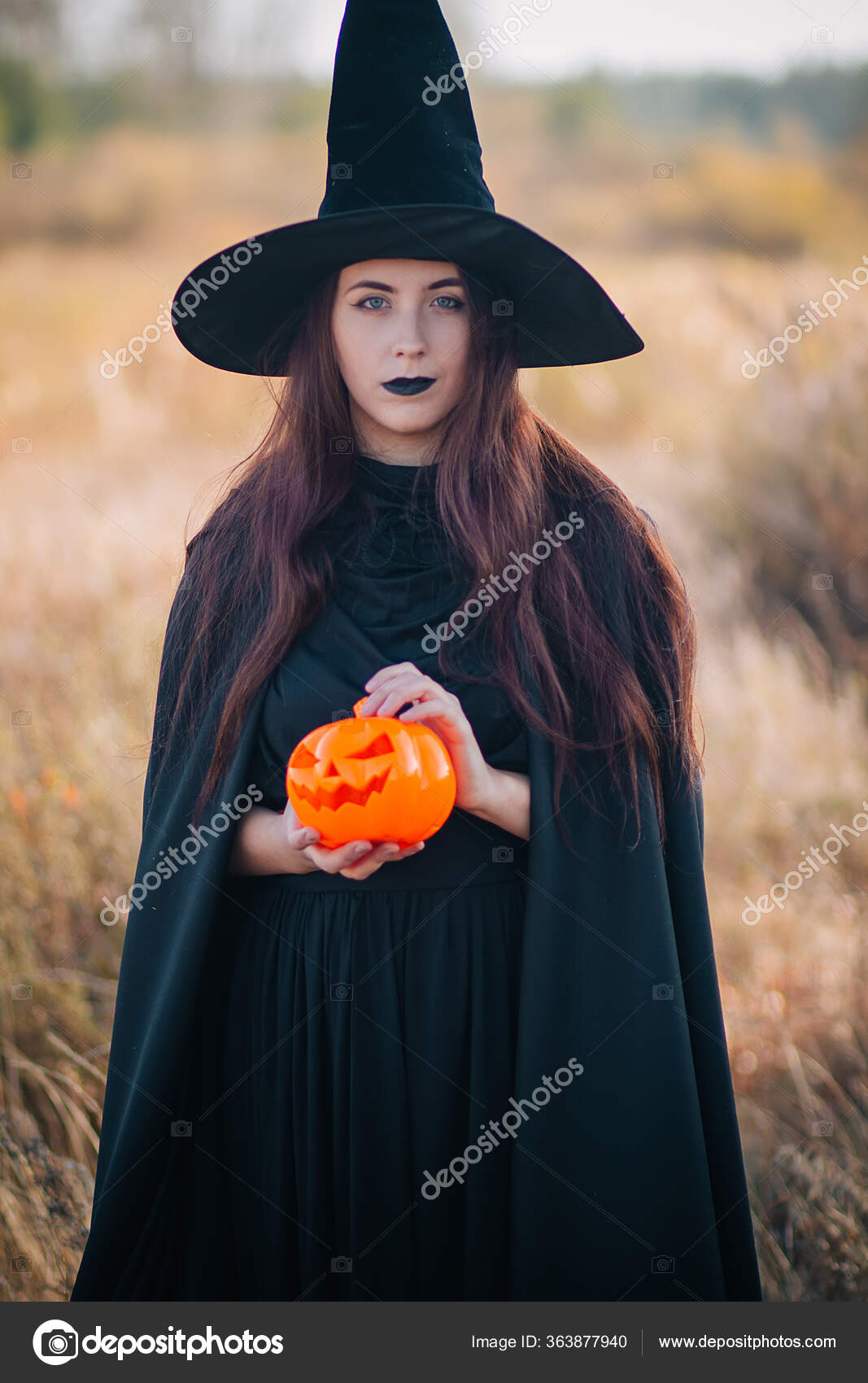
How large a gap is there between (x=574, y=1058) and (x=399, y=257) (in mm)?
1489

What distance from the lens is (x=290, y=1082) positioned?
202 centimetres

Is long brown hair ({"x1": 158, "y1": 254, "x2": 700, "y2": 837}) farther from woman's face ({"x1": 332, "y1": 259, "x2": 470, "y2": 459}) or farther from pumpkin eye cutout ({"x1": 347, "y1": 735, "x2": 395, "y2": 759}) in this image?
pumpkin eye cutout ({"x1": 347, "y1": 735, "x2": 395, "y2": 759})

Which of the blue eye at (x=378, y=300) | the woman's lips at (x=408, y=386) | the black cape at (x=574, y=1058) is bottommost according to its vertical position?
the black cape at (x=574, y=1058)

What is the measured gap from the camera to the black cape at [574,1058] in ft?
6.56

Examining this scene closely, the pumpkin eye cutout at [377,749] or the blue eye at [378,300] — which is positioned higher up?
the blue eye at [378,300]

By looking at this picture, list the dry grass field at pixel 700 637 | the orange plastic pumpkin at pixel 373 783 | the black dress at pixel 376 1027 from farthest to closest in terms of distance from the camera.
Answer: the dry grass field at pixel 700 637, the black dress at pixel 376 1027, the orange plastic pumpkin at pixel 373 783

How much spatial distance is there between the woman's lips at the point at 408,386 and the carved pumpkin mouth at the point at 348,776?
2.17ft

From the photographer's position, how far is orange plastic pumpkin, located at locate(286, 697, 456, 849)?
5.81 ft

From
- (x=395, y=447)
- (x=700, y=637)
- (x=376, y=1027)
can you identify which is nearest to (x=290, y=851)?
(x=376, y=1027)

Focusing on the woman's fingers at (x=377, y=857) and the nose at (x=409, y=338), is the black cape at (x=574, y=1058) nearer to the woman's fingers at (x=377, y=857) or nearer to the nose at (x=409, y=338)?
the woman's fingers at (x=377, y=857)

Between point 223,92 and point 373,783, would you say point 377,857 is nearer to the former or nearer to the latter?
point 373,783

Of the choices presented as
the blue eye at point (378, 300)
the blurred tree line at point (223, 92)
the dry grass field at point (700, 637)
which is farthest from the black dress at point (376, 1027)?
the blurred tree line at point (223, 92)

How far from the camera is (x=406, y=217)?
77.2 inches

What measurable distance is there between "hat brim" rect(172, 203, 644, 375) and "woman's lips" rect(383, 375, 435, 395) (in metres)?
0.22
